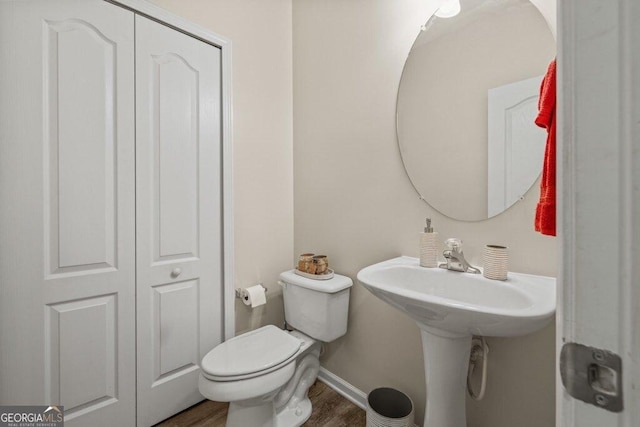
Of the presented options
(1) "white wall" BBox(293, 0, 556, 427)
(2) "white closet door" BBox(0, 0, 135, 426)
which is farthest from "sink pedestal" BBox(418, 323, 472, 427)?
(2) "white closet door" BBox(0, 0, 135, 426)

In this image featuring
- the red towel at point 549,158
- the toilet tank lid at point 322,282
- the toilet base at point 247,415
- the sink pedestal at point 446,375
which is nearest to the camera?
the red towel at point 549,158

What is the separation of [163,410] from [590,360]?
1.75 m

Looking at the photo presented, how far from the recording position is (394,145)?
144 cm

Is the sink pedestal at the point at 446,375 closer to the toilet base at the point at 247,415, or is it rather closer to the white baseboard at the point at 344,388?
the white baseboard at the point at 344,388

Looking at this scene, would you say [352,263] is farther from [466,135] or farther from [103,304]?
[103,304]

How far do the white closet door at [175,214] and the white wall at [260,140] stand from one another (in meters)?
0.14

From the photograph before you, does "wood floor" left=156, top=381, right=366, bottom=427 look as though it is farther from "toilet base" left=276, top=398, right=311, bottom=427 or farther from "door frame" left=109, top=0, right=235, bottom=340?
"door frame" left=109, top=0, right=235, bottom=340

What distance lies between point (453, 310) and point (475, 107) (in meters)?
0.82

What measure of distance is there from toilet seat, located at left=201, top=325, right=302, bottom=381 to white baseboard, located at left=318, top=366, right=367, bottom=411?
53 centimetres

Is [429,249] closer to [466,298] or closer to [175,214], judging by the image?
[466,298]

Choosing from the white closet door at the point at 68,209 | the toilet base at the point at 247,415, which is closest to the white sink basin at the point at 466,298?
the toilet base at the point at 247,415

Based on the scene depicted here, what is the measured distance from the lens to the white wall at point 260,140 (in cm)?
169

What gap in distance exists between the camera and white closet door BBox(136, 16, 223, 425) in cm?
137

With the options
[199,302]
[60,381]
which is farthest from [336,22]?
[60,381]
